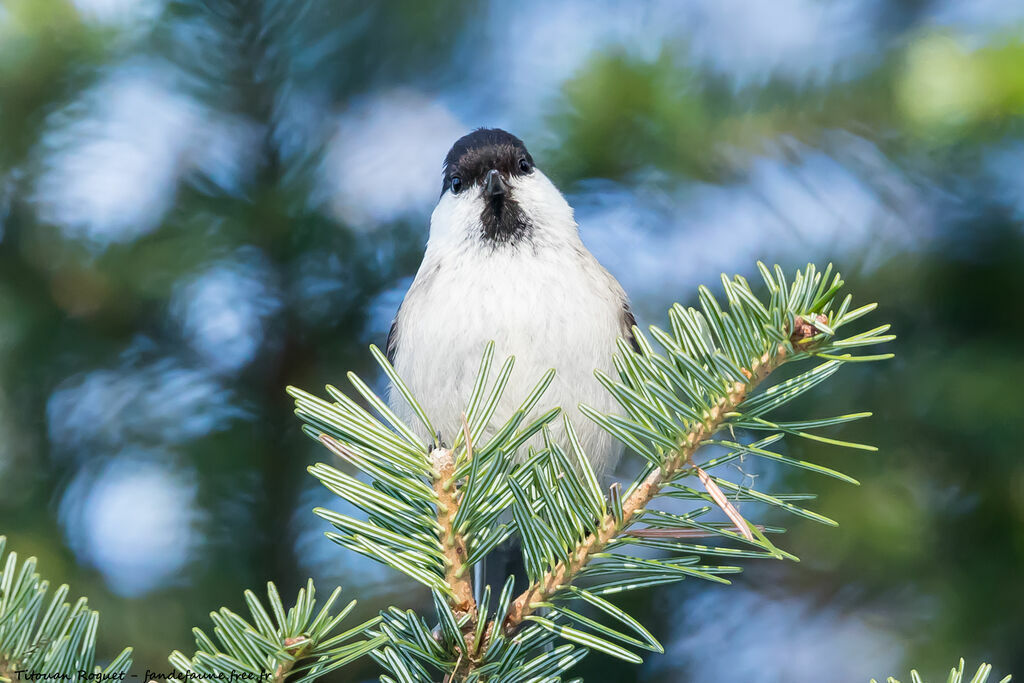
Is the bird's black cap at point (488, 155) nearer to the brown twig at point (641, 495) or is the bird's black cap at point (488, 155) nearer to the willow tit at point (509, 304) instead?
the willow tit at point (509, 304)

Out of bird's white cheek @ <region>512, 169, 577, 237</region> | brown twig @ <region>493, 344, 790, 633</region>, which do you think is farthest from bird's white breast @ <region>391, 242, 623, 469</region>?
brown twig @ <region>493, 344, 790, 633</region>

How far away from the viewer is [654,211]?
1732mm

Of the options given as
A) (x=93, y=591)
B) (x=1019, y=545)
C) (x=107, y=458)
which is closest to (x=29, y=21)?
(x=107, y=458)

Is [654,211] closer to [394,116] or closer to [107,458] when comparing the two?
[394,116]

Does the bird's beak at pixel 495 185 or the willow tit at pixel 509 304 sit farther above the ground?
the bird's beak at pixel 495 185

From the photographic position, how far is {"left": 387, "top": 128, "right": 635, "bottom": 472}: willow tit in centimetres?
168

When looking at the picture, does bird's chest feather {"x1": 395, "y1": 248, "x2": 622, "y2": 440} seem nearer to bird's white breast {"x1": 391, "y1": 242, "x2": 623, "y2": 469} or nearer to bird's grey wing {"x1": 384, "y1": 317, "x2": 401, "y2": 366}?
bird's white breast {"x1": 391, "y1": 242, "x2": 623, "y2": 469}

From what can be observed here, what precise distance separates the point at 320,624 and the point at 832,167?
4.39ft

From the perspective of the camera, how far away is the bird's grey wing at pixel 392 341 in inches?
82.0

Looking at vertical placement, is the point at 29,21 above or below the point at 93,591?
above

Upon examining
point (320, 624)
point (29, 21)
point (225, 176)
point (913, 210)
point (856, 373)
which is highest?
point (29, 21)

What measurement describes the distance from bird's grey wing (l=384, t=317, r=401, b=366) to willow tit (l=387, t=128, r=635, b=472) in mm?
16

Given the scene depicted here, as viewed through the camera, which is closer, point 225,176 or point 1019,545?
point 1019,545

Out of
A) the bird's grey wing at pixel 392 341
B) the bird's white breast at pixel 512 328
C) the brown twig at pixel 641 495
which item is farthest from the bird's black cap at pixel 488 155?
the brown twig at pixel 641 495
